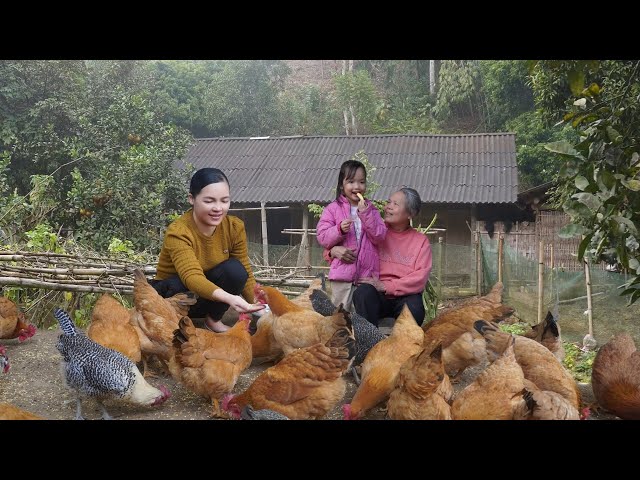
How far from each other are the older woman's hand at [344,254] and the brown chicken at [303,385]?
99 centimetres

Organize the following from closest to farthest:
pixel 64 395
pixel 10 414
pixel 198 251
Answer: pixel 10 414
pixel 64 395
pixel 198 251

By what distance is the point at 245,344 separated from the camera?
2984 mm

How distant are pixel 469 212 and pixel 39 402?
8.64 meters

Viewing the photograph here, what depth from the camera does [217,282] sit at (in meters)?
3.48

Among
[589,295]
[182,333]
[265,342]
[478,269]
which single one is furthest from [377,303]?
[478,269]

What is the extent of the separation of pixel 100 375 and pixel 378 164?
29.9 ft

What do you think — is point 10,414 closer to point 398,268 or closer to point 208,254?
point 208,254

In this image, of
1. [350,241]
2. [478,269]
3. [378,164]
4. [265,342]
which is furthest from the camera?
[378,164]

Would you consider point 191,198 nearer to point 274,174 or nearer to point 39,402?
point 39,402

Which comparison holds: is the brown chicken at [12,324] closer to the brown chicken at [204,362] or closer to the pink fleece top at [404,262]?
the brown chicken at [204,362]

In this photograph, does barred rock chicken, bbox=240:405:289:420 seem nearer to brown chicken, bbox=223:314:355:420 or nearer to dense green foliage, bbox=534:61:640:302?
brown chicken, bbox=223:314:355:420

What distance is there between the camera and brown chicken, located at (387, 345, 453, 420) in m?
2.39

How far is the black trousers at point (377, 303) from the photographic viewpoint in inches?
139

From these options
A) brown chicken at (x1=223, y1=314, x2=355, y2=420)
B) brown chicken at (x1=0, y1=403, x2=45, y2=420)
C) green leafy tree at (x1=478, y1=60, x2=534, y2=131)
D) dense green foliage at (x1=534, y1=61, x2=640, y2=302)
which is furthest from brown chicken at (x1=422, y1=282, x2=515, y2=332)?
green leafy tree at (x1=478, y1=60, x2=534, y2=131)
